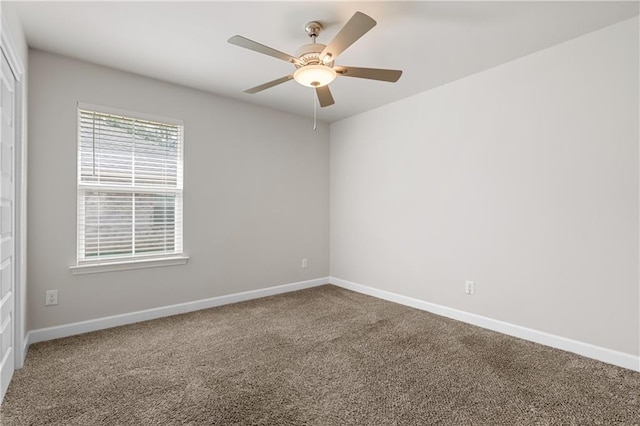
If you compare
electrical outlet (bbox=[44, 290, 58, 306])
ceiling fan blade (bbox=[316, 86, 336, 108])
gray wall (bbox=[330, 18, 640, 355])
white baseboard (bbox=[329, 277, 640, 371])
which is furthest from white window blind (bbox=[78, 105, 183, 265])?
white baseboard (bbox=[329, 277, 640, 371])

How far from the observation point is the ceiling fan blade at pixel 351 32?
5.43 feet

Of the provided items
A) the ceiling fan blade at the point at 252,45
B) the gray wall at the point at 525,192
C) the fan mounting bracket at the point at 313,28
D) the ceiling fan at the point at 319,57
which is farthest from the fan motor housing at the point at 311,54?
the gray wall at the point at 525,192

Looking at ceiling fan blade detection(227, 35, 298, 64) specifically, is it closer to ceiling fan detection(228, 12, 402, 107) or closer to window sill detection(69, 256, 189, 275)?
ceiling fan detection(228, 12, 402, 107)

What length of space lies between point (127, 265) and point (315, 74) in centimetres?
245

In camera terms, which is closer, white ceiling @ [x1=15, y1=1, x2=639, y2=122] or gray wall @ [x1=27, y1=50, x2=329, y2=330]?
white ceiling @ [x1=15, y1=1, x2=639, y2=122]

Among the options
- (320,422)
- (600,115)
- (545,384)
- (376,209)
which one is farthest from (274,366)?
(600,115)

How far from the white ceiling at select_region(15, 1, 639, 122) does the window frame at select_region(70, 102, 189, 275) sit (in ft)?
1.33

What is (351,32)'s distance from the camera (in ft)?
5.82

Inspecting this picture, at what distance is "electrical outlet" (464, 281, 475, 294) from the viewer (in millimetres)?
3098

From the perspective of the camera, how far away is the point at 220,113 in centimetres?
361

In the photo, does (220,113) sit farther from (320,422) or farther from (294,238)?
(320,422)

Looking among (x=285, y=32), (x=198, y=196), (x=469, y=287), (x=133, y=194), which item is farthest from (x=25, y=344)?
(x=469, y=287)

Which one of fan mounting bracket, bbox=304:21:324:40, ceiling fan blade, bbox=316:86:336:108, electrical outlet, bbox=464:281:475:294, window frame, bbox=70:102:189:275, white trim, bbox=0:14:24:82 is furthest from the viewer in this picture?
electrical outlet, bbox=464:281:475:294

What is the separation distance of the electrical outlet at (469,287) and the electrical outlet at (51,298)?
3.70 meters
